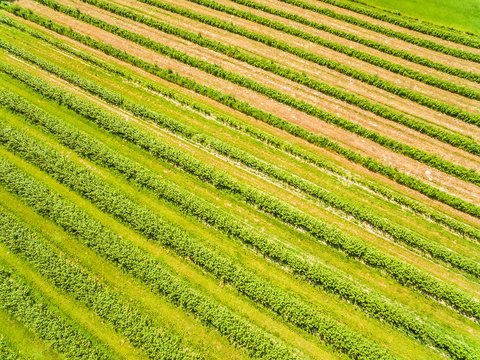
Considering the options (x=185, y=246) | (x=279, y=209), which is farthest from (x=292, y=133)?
(x=185, y=246)

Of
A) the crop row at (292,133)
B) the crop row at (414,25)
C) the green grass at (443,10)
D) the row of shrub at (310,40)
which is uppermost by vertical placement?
the green grass at (443,10)

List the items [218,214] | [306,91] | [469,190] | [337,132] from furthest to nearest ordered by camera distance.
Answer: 1. [306,91]
2. [337,132]
3. [469,190]
4. [218,214]

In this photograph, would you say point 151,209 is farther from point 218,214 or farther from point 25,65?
point 25,65

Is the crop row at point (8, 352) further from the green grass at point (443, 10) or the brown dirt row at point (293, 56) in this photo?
the green grass at point (443, 10)

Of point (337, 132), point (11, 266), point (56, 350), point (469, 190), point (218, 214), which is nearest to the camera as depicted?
point (56, 350)

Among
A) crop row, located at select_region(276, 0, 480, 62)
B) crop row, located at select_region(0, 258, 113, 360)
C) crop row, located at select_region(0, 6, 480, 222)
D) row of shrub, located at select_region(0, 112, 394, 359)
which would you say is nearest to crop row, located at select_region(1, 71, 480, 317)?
row of shrub, located at select_region(0, 112, 394, 359)

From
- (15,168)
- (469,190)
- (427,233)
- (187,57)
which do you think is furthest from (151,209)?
(469,190)

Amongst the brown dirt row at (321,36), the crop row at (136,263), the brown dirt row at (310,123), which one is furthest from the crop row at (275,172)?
the brown dirt row at (321,36)
